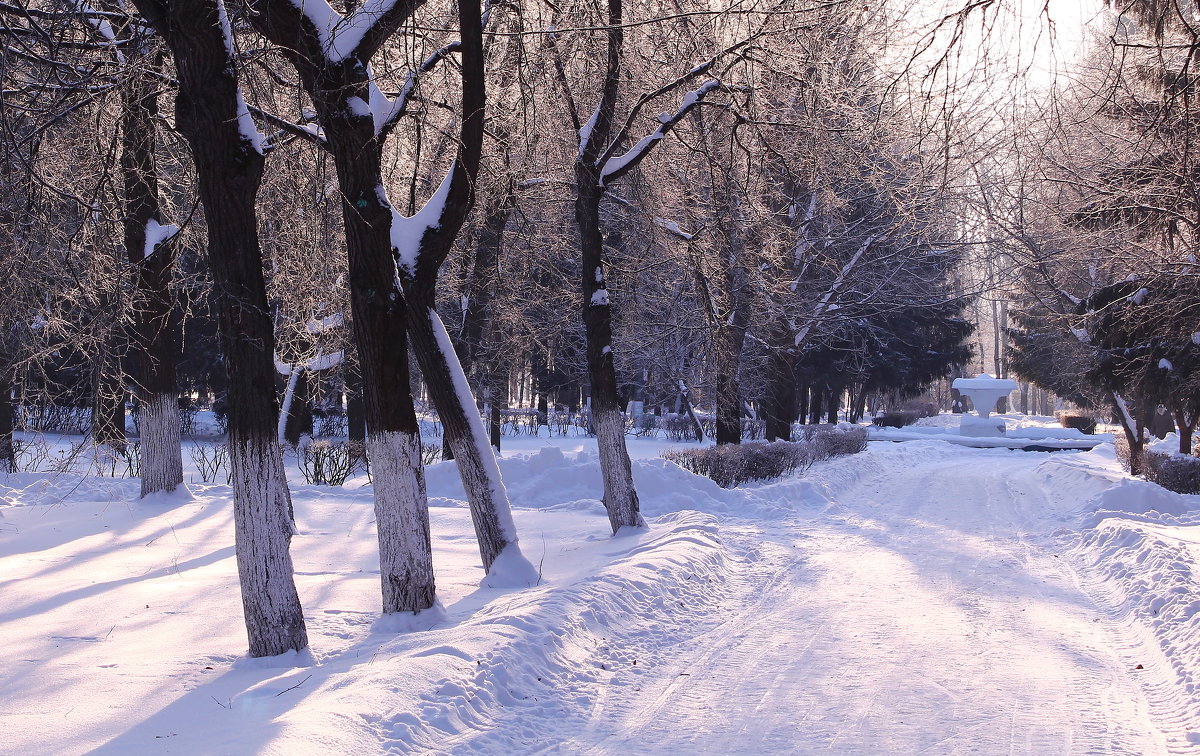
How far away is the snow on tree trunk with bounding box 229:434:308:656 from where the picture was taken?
6.21 m

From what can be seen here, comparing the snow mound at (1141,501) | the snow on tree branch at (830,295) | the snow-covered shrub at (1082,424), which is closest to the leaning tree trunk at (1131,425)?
the snow mound at (1141,501)

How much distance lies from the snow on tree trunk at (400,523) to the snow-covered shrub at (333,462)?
11917mm

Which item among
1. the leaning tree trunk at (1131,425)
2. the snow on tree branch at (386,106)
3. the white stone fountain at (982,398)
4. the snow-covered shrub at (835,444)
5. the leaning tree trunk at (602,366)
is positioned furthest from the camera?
the white stone fountain at (982,398)

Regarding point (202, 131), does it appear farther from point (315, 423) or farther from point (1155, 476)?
point (315, 423)

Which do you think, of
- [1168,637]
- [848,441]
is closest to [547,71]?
[1168,637]

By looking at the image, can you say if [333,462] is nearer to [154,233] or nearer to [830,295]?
[154,233]

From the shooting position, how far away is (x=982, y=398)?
138 ft

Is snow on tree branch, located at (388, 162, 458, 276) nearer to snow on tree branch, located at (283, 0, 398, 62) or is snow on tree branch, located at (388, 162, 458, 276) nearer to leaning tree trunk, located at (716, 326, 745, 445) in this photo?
snow on tree branch, located at (283, 0, 398, 62)

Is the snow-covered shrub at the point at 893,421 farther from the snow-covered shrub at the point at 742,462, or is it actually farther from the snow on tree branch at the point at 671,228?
the snow on tree branch at the point at 671,228

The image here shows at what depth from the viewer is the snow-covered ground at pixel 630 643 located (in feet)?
15.9

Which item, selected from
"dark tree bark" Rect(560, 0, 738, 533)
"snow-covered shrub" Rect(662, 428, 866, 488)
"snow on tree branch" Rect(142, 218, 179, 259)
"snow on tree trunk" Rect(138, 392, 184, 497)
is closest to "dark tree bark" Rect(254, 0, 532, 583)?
"dark tree bark" Rect(560, 0, 738, 533)

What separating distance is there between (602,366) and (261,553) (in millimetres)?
6083

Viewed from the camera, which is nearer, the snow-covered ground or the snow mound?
the snow-covered ground

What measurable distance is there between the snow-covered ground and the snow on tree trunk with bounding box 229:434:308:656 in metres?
0.21
